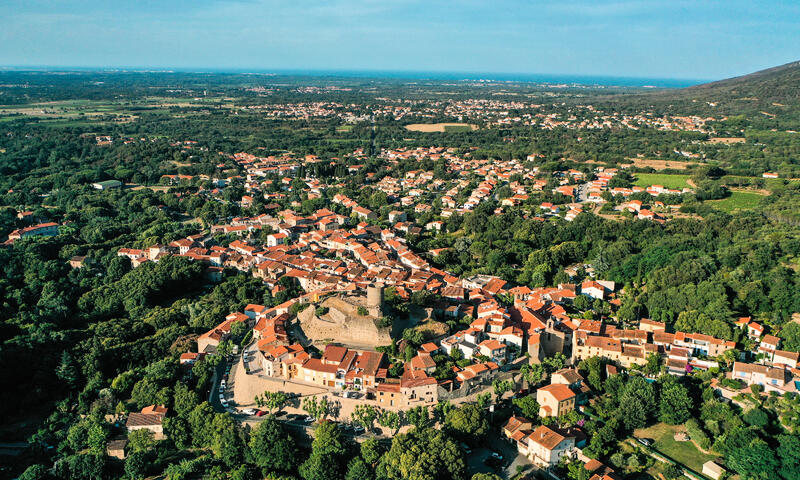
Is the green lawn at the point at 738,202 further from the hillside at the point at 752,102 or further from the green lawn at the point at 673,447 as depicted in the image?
the green lawn at the point at 673,447

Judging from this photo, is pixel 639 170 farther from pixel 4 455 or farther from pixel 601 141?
pixel 4 455

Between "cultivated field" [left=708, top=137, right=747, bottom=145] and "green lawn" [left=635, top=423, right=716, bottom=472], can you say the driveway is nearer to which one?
"green lawn" [left=635, top=423, right=716, bottom=472]

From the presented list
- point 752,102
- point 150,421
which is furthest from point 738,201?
point 752,102

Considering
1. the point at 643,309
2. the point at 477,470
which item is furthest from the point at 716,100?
the point at 477,470

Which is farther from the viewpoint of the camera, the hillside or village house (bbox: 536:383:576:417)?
the hillside

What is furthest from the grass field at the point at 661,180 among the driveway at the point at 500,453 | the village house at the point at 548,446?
the driveway at the point at 500,453

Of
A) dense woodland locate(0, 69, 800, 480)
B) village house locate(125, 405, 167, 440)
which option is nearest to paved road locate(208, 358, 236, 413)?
dense woodland locate(0, 69, 800, 480)
